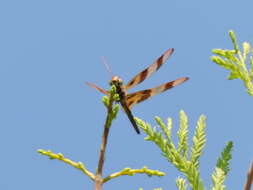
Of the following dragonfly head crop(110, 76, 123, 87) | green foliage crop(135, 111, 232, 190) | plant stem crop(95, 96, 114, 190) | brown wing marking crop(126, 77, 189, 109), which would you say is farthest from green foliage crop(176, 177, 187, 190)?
plant stem crop(95, 96, 114, 190)

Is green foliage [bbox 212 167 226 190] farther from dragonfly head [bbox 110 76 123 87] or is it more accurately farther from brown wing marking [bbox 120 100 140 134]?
dragonfly head [bbox 110 76 123 87]

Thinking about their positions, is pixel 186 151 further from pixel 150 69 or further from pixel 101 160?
pixel 101 160

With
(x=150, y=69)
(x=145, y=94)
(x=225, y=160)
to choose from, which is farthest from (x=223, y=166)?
(x=150, y=69)

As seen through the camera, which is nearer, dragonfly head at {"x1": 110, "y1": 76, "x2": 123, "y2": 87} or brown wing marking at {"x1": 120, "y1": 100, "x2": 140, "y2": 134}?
dragonfly head at {"x1": 110, "y1": 76, "x2": 123, "y2": 87}

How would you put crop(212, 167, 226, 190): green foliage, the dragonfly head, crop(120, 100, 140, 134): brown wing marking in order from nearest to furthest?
1. the dragonfly head
2. crop(212, 167, 226, 190): green foliage
3. crop(120, 100, 140, 134): brown wing marking

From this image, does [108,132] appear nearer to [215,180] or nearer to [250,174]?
[250,174]

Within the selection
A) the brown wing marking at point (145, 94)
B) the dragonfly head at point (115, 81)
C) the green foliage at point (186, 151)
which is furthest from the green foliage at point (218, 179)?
the dragonfly head at point (115, 81)

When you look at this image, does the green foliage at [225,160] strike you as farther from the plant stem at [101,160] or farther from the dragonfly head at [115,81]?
the plant stem at [101,160]
